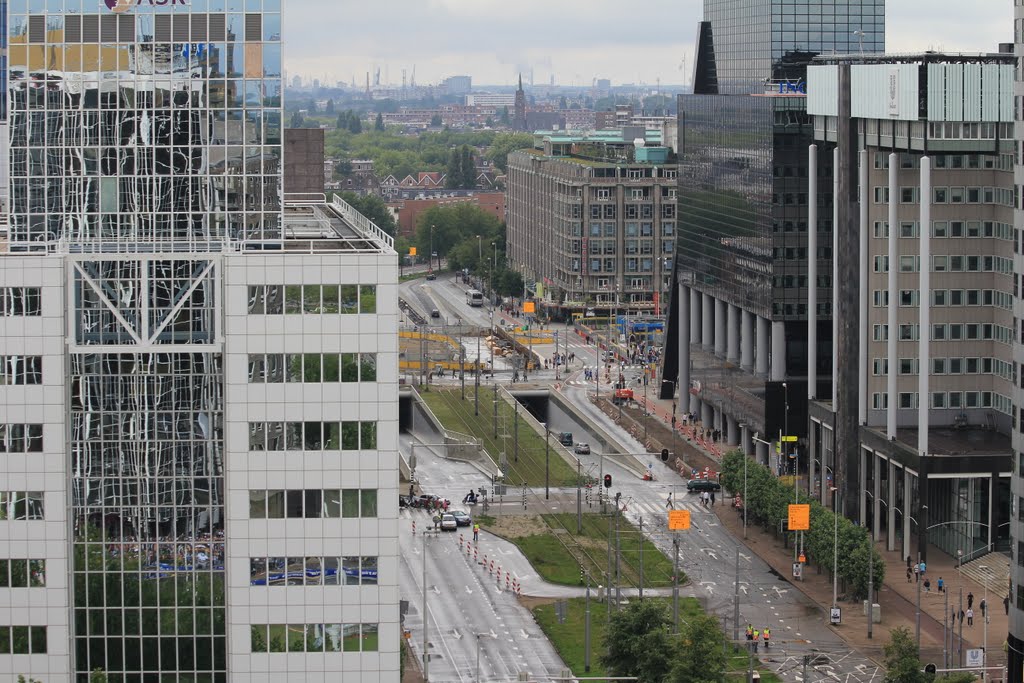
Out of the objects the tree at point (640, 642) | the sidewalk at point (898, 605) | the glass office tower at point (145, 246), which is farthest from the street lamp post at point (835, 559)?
the glass office tower at point (145, 246)

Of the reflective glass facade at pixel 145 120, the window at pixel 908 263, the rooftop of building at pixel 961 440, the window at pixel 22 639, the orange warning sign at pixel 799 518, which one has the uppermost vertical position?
the reflective glass facade at pixel 145 120

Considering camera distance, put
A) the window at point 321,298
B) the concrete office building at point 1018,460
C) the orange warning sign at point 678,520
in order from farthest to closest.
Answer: the orange warning sign at point 678,520, the concrete office building at point 1018,460, the window at point 321,298

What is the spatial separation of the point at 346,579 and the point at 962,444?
6942 cm

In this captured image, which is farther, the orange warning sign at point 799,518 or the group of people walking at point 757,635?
the orange warning sign at point 799,518

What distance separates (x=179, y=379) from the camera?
76.5m

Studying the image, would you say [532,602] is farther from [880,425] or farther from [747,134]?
[747,134]

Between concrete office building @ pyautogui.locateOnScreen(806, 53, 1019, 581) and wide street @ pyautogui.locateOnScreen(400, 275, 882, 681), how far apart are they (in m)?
10.4

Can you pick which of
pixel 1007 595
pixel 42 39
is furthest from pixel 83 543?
pixel 1007 595

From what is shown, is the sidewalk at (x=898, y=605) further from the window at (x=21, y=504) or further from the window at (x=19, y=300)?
the window at (x=19, y=300)

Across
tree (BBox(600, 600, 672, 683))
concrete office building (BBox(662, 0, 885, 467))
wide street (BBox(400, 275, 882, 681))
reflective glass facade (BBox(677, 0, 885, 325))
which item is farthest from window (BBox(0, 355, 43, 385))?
reflective glass facade (BBox(677, 0, 885, 325))

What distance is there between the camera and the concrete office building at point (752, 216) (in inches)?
6329

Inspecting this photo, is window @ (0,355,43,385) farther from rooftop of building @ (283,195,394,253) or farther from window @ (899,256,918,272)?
window @ (899,256,918,272)

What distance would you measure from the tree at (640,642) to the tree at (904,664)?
Result: 10.3 metres

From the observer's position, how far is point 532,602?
418 feet
